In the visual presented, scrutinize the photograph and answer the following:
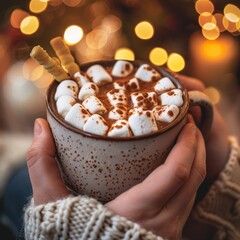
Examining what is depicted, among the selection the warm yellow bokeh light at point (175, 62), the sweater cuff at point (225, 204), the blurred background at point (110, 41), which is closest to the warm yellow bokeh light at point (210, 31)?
the blurred background at point (110, 41)

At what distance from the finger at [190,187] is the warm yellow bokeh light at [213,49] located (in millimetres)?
990

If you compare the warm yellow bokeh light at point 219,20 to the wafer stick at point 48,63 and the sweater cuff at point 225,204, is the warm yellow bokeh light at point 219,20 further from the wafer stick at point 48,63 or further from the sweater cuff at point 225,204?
the wafer stick at point 48,63

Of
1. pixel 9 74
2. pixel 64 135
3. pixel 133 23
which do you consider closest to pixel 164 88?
pixel 64 135

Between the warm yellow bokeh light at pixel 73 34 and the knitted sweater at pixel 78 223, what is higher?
the warm yellow bokeh light at pixel 73 34

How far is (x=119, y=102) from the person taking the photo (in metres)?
0.67

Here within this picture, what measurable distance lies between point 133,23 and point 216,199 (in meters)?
0.79

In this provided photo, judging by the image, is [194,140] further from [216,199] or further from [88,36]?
[88,36]

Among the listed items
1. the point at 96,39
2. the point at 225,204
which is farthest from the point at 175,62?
the point at 225,204

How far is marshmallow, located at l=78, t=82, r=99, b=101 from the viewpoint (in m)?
0.68

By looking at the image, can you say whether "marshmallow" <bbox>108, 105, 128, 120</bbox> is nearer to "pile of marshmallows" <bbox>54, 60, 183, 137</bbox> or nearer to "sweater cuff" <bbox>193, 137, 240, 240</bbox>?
"pile of marshmallows" <bbox>54, 60, 183, 137</bbox>

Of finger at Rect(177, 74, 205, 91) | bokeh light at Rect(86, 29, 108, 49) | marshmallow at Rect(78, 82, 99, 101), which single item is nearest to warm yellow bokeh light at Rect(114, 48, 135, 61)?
bokeh light at Rect(86, 29, 108, 49)

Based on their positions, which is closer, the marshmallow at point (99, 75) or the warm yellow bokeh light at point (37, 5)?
the marshmallow at point (99, 75)

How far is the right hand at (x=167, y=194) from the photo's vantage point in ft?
1.96

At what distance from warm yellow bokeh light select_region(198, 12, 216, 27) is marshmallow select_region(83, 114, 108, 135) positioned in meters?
0.96
